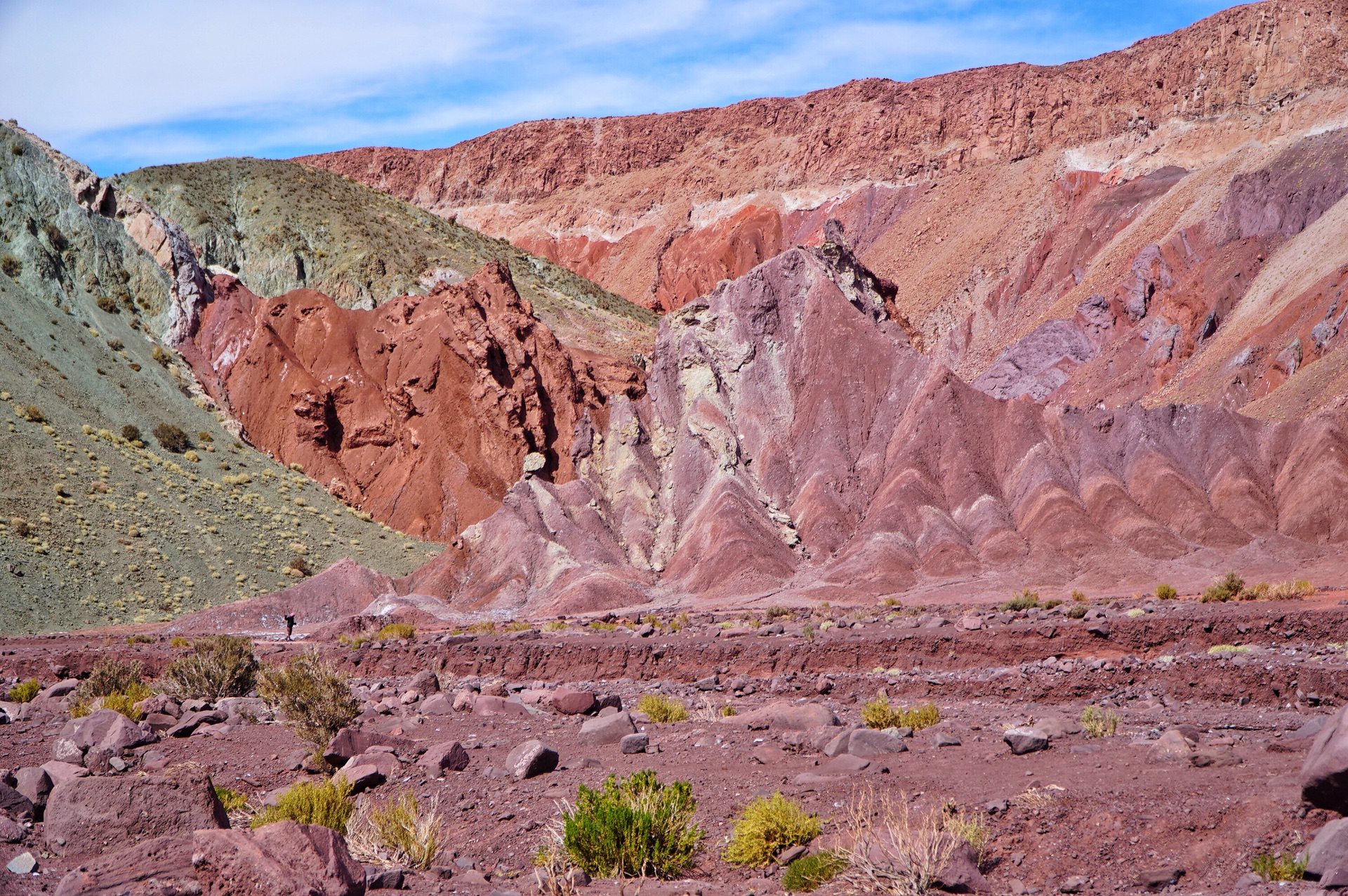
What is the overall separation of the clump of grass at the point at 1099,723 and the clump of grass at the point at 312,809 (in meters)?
8.68

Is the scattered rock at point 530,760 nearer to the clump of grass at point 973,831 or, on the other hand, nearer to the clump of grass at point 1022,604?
the clump of grass at point 973,831

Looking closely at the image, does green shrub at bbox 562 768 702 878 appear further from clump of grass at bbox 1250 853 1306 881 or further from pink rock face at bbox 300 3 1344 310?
pink rock face at bbox 300 3 1344 310

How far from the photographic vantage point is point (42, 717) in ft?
66.8

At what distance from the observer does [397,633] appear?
34719 mm

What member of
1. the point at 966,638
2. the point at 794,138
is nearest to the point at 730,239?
the point at 794,138

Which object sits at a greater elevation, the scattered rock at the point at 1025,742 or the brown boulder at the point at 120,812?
the brown boulder at the point at 120,812

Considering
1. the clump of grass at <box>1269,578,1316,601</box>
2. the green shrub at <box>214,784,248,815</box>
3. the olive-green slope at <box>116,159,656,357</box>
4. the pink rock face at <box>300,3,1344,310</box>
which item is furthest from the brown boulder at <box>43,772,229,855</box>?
the pink rock face at <box>300,3,1344,310</box>

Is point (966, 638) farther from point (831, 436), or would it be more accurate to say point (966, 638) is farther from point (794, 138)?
point (794, 138)

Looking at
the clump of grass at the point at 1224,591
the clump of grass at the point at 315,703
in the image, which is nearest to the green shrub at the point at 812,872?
the clump of grass at the point at 315,703

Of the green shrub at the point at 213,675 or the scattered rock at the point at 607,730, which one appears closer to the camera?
the scattered rock at the point at 607,730

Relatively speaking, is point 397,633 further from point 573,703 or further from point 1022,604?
point 1022,604

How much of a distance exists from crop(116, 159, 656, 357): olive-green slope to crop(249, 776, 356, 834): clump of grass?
6154cm

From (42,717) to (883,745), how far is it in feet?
50.1

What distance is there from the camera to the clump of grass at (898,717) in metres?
15.6
